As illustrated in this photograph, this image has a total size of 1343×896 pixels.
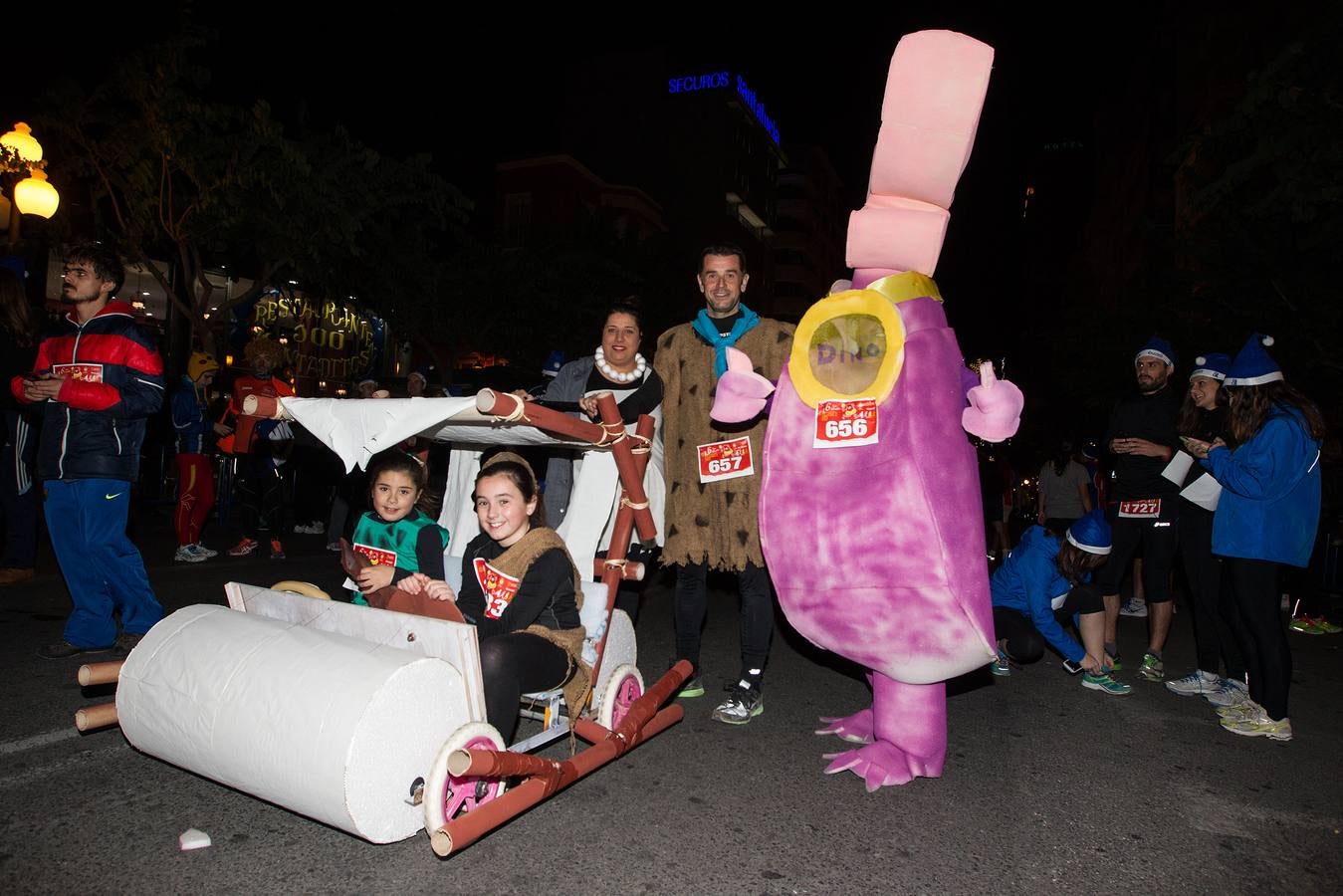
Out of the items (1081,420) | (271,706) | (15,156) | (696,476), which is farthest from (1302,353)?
(1081,420)

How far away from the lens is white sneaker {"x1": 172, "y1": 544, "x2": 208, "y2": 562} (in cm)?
686

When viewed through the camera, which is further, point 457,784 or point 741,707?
point 741,707

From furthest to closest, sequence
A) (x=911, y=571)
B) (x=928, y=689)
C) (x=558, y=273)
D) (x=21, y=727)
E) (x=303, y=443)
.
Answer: (x=558, y=273), (x=303, y=443), (x=21, y=727), (x=928, y=689), (x=911, y=571)

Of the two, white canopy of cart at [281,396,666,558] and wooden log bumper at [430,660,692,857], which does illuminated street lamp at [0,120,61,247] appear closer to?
white canopy of cart at [281,396,666,558]

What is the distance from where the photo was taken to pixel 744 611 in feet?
12.2

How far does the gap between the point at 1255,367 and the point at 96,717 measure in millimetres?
4677

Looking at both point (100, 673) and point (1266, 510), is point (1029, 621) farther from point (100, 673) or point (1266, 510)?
point (100, 673)

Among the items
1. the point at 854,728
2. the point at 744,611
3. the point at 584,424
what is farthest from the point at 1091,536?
the point at 584,424

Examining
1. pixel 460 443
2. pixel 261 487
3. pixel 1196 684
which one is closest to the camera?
pixel 460 443

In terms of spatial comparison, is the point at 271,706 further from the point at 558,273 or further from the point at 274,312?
the point at 558,273

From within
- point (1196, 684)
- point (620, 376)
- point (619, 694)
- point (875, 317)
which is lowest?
point (1196, 684)

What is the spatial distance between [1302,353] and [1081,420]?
50.9 ft

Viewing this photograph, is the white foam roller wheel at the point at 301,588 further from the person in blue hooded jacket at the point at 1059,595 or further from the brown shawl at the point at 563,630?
the person in blue hooded jacket at the point at 1059,595

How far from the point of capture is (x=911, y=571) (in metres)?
2.79
